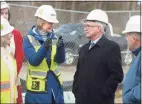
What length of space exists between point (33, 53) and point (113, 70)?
104 cm

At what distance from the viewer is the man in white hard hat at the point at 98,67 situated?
4.25 meters

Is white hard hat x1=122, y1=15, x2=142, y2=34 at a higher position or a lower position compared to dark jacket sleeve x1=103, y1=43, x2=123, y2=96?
higher

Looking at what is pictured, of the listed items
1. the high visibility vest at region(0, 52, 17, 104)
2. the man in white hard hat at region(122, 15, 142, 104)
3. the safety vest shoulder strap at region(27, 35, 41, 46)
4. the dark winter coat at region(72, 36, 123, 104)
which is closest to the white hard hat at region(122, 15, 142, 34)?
the man in white hard hat at region(122, 15, 142, 104)

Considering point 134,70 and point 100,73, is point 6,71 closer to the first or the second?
point 134,70

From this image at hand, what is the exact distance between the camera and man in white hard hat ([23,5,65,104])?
451 centimetres

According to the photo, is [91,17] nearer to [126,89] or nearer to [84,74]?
[84,74]

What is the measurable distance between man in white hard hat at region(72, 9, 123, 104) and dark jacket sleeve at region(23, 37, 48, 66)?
0.53 meters

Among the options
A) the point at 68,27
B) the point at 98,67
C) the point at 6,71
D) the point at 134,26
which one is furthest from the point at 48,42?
the point at 68,27

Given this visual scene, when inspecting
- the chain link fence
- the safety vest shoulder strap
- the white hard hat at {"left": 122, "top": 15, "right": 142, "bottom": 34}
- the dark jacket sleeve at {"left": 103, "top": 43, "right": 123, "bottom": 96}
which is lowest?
the chain link fence

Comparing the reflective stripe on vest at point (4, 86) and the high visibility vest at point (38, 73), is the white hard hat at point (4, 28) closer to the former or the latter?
the reflective stripe on vest at point (4, 86)

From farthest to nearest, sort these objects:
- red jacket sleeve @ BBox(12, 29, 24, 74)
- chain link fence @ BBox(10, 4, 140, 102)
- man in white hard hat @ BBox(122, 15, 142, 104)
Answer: chain link fence @ BBox(10, 4, 140, 102)
red jacket sleeve @ BBox(12, 29, 24, 74)
man in white hard hat @ BBox(122, 15, 142, 104)

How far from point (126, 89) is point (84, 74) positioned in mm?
757

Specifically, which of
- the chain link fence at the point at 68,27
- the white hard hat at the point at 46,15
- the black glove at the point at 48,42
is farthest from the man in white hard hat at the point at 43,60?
the chain link fence at the point at 68,27

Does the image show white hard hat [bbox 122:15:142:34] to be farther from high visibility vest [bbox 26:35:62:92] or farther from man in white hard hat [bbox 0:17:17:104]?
man in white hard hat [bbox 0:17:17:104]
